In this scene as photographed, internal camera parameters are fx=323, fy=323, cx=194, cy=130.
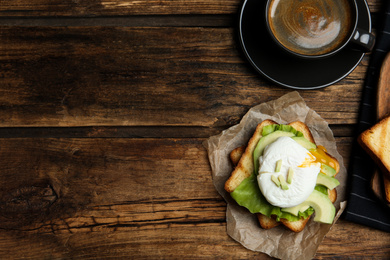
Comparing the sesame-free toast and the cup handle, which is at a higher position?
the cup handle

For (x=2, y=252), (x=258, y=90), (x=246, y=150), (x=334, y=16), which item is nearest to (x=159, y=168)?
(x=246, y=150)

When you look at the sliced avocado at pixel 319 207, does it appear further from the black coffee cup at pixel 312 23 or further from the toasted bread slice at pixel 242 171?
the black coffee cup at pixel 312 23

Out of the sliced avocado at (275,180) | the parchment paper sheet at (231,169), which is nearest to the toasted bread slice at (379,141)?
the parchment paper sheet at (231,169)

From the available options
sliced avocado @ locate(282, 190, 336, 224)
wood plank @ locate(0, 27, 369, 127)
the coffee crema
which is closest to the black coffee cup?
the coffee crema

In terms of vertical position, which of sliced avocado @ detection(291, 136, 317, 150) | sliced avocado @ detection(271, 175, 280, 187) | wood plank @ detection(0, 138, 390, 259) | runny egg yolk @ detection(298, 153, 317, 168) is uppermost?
sliced avocado @ detection(291, 136, 317, 150)

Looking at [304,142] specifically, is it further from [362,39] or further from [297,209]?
[362,39]

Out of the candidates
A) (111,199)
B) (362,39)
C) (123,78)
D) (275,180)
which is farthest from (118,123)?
(362,39)

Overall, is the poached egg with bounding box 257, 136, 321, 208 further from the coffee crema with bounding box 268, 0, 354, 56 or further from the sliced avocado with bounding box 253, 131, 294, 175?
the coffee crema with bounding box 268, 0, 354, 56
